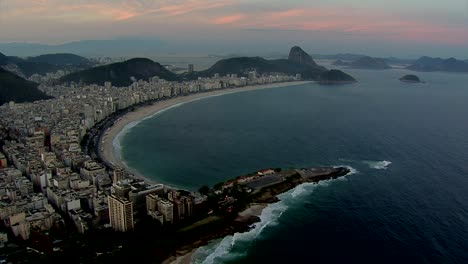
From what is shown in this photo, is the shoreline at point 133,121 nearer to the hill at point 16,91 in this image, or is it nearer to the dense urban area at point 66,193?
the dense urban area at point 66,193

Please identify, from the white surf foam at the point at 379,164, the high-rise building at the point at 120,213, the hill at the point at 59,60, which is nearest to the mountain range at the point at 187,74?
the hill at the point at 59,60

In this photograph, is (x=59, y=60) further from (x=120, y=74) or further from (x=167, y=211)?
(x=167, y=211)

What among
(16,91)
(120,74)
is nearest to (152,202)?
(16,91)

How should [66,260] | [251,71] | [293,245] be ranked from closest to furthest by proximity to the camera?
[66,260] → [293,245] → [251,71]

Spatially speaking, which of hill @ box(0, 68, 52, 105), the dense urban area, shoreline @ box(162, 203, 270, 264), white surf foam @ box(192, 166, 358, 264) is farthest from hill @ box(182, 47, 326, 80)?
shoreline @ box(162, 203, 270, 264)

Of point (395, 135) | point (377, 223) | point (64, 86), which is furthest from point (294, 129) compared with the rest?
point (64, 86)

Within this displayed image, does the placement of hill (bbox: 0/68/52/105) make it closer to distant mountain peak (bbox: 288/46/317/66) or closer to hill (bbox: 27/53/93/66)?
hill (bbox: 27/53/93/66)

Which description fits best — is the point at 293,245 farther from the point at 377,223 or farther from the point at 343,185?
the point at 343,185
